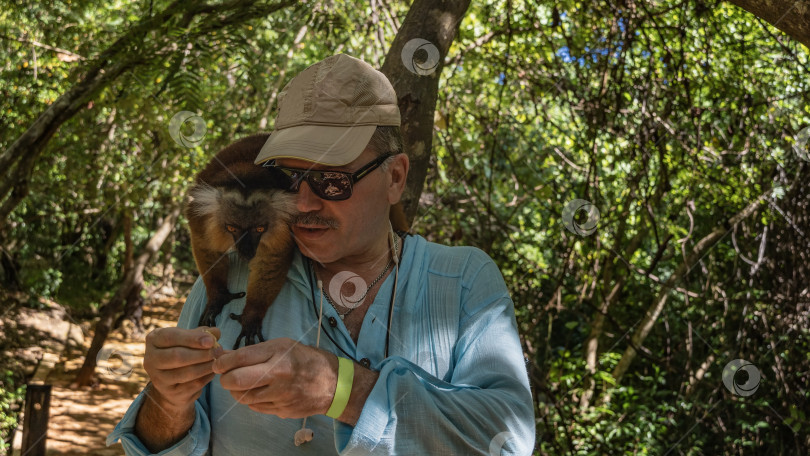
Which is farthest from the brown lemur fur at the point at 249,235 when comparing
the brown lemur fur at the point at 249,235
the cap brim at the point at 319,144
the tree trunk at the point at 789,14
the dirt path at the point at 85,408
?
the dirt path at the point at 85,408

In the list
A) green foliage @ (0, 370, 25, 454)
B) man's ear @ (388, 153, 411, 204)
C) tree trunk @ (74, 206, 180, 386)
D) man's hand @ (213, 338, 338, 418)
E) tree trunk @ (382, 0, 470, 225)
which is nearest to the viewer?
man's hand @ (213, 338, 338, 418)

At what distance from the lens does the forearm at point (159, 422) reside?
1143 mm

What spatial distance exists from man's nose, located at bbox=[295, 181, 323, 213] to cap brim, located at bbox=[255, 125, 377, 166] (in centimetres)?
8

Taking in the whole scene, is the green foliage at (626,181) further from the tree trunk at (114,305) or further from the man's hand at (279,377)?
the man's hand at (279,377)

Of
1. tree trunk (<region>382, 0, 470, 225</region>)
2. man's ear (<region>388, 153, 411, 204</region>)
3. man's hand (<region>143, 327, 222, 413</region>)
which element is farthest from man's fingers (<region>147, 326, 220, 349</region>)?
tree trunk (<region>382, 0, 470, 225</region>)

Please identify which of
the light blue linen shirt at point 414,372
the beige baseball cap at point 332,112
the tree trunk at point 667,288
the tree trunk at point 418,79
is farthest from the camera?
the tree trunk at point 667,288

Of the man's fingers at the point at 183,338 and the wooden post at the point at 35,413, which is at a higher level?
the man's fingers at the point at 183,338

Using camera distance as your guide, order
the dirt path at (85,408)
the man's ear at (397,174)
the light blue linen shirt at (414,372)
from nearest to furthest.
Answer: the light blue linen shirt at (414,372), the man's ear at (397,174), the dirt path at (85,408)

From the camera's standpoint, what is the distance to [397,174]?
135 cm

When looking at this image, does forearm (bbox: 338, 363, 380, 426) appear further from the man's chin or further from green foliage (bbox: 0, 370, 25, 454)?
green foliage (bbox: 0, 370, 25, 454)

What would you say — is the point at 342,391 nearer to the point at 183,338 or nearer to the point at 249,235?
the point at 183,338

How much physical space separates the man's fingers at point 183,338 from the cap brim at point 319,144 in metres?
0.33

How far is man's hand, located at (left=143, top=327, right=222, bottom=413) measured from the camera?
39.7 inches

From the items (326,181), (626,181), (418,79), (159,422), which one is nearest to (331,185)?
(326,181)
